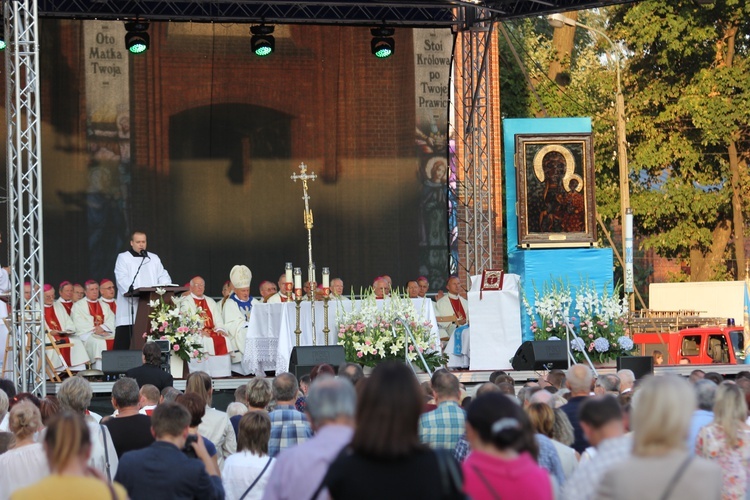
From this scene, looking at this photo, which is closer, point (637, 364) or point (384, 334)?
point (637, 364)

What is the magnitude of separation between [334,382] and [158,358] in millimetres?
6686

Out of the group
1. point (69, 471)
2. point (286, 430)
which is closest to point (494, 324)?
point (286, 430)

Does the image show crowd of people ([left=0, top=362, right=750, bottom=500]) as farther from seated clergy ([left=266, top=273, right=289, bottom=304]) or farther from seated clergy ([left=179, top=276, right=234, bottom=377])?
seated clergy ([left=266, top=273, right=289, bottom=304])

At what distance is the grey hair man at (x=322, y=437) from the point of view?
527 cm

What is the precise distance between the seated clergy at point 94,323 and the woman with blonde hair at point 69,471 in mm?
13392

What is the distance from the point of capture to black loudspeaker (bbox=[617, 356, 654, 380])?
14609 millimetres

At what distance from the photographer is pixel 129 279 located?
60.3ft

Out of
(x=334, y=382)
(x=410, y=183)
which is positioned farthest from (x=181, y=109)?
(x=334, y=382)

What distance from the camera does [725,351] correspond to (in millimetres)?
25188

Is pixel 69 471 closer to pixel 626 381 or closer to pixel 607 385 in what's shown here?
pixel 607 385

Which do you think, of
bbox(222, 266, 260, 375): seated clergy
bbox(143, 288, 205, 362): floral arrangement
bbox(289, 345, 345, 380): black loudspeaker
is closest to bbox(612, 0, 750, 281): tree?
bbox(222, 266, 260, 375): seated clergy

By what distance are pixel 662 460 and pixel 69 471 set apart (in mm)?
2231

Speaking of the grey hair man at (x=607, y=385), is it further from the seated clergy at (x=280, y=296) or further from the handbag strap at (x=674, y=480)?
the seated clergy at (x=280, y=296)

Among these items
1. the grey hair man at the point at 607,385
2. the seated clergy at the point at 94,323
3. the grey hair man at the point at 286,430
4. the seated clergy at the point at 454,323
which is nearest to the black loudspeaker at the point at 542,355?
the seated clergy at the point at 454,323
